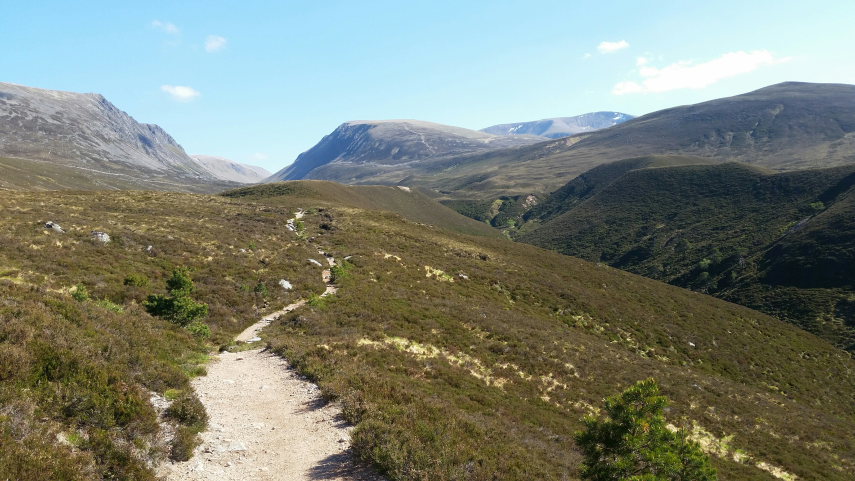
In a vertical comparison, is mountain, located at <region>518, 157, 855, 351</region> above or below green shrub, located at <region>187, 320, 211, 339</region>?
below

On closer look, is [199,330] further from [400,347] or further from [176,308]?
[400,347]

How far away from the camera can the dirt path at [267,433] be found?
9.26m

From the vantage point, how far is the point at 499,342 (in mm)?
27547

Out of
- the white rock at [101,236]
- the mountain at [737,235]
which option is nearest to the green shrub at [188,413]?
the white rock at [101,236]

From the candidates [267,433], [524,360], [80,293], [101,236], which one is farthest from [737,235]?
[80,293]

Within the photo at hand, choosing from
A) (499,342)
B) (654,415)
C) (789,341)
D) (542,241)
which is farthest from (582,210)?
(654,415)

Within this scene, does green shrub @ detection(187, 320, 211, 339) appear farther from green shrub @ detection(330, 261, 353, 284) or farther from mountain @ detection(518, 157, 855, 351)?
mountain @ detection(518, 157, 855, 351)

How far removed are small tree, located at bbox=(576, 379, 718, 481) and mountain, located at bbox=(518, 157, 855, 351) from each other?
226 ft

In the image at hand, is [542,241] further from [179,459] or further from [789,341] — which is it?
[179,459]

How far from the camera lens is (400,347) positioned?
22297mm

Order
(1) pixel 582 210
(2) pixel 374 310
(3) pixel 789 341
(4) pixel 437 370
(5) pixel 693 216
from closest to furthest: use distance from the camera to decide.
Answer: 1. (4) pixel 437 370
2. (2) pixel 374 310
3. (3) pixel 789 341
4. (5) pixel 693 216
5. (1) pixel 582 210

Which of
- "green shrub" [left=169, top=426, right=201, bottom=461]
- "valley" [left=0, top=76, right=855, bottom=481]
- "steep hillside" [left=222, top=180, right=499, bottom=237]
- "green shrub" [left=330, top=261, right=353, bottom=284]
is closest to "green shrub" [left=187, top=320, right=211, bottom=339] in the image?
"valley" [left=0, top=76, right=855, bottom=481]

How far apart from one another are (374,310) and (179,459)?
18.3 metres

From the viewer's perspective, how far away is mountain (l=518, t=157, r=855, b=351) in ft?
239
